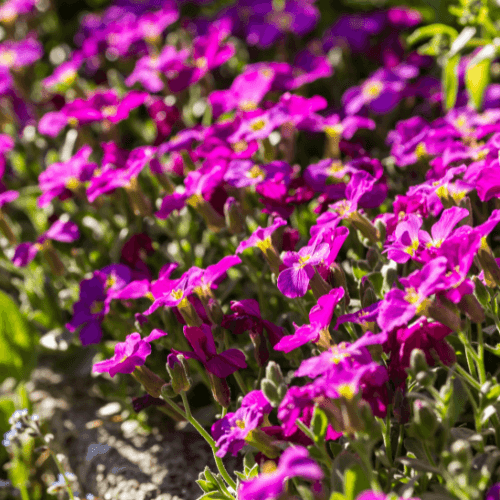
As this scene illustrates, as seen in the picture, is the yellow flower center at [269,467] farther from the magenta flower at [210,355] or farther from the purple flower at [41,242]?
the purple flower at [41,242]

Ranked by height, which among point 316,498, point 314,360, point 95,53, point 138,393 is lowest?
point 138,393

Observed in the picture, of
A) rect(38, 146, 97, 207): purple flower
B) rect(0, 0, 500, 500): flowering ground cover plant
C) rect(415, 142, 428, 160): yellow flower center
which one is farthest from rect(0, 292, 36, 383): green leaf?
rect(415, 142, 428, 160): yellow flower center

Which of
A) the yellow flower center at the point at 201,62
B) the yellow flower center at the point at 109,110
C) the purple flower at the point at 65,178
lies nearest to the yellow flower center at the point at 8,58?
the yellow flower center at the point at 109,110

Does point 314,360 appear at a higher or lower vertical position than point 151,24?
lower

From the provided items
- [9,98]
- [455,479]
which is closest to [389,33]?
[9,98]

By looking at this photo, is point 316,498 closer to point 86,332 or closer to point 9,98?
point 86,332

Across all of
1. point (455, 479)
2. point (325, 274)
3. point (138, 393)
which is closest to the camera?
point (455, 479)

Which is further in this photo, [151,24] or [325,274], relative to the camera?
[151,24]
